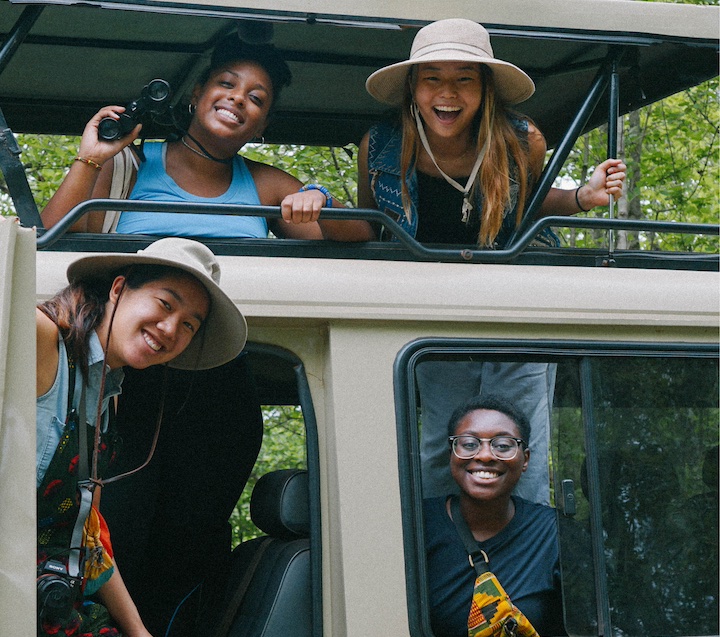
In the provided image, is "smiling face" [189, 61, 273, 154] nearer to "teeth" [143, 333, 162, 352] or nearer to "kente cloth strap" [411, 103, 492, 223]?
"kente cloth strap" [411, 103, 492, 223]

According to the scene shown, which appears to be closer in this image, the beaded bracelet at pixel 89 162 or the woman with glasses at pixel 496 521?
the woman with glasses at pixel 496 521

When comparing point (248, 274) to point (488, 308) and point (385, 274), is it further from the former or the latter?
point (488, 308)

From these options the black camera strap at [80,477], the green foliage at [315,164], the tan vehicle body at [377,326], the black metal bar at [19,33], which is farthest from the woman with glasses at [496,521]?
the green foliage at [315,164]

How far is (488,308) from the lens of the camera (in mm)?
2729

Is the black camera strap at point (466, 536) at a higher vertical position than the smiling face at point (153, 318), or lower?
lower

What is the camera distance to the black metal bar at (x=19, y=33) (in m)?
2.89

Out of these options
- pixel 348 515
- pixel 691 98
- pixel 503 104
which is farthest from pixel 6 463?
pixel 691 98

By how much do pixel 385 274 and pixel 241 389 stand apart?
63 centimetres

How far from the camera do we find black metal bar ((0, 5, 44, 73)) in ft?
9.47

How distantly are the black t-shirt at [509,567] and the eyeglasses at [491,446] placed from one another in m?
0.11

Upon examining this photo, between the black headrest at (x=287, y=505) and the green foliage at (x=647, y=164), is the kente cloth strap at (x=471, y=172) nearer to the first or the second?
the black headrest at (x=287, y=505)

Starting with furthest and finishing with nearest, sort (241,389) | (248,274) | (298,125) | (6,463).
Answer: (298,125) < (241,389) < (248,274) < (6,463)

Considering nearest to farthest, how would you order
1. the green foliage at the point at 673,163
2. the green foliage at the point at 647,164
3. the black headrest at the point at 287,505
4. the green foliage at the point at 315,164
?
the black headrest at the point at 287,505 → the green foliage at the point at 315,164 → the green foliage at the point at 647,164 → the green foliage at the point at 673,163

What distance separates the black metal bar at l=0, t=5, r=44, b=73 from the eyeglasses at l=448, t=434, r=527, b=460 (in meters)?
1.53
